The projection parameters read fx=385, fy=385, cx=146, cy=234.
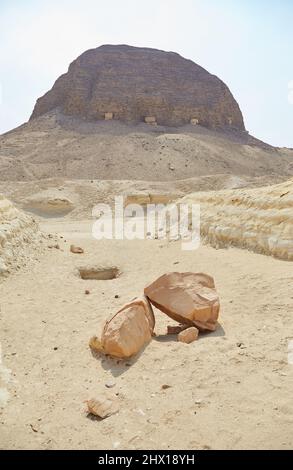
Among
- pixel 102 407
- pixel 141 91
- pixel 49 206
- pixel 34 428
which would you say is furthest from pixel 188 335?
pixel 141 91

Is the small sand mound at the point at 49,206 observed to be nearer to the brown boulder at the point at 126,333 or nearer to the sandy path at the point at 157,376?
the sandy path at the point at 157,376

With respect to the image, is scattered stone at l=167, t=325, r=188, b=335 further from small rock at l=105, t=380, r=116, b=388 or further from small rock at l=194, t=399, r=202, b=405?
small rock at l=194, t=399, r=202, b=405

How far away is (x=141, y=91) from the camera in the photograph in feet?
196

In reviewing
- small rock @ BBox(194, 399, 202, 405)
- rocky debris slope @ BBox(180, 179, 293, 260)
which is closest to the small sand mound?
rocky debris slope @ BBox(180, 179, 293, 260)

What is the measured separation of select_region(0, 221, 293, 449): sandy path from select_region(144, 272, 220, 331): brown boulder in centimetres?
23

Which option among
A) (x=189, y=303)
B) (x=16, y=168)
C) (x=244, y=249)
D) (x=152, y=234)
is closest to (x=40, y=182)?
(x=16, y=168)

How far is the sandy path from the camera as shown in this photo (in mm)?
2832

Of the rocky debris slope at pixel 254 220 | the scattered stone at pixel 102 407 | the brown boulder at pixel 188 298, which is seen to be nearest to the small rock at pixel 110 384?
the scattered stone at pixel 102 407

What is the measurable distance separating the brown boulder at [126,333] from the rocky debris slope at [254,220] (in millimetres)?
3403

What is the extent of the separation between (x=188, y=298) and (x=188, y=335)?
0.45 meters

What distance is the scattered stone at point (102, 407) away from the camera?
309 cm

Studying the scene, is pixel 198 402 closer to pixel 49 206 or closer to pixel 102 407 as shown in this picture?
pixel 102 407

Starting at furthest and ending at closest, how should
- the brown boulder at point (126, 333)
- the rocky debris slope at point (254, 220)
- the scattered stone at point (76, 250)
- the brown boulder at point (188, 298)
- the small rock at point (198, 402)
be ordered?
the scattered stone at point (76, 250)
the rocky debris slope at point (254, 220)
the brown boulder at point (188, 298)
the brown boulder at point (126, 333)
the small rock at point (198, 402)

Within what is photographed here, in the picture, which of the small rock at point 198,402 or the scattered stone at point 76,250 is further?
the scattered stone at point 76,250
